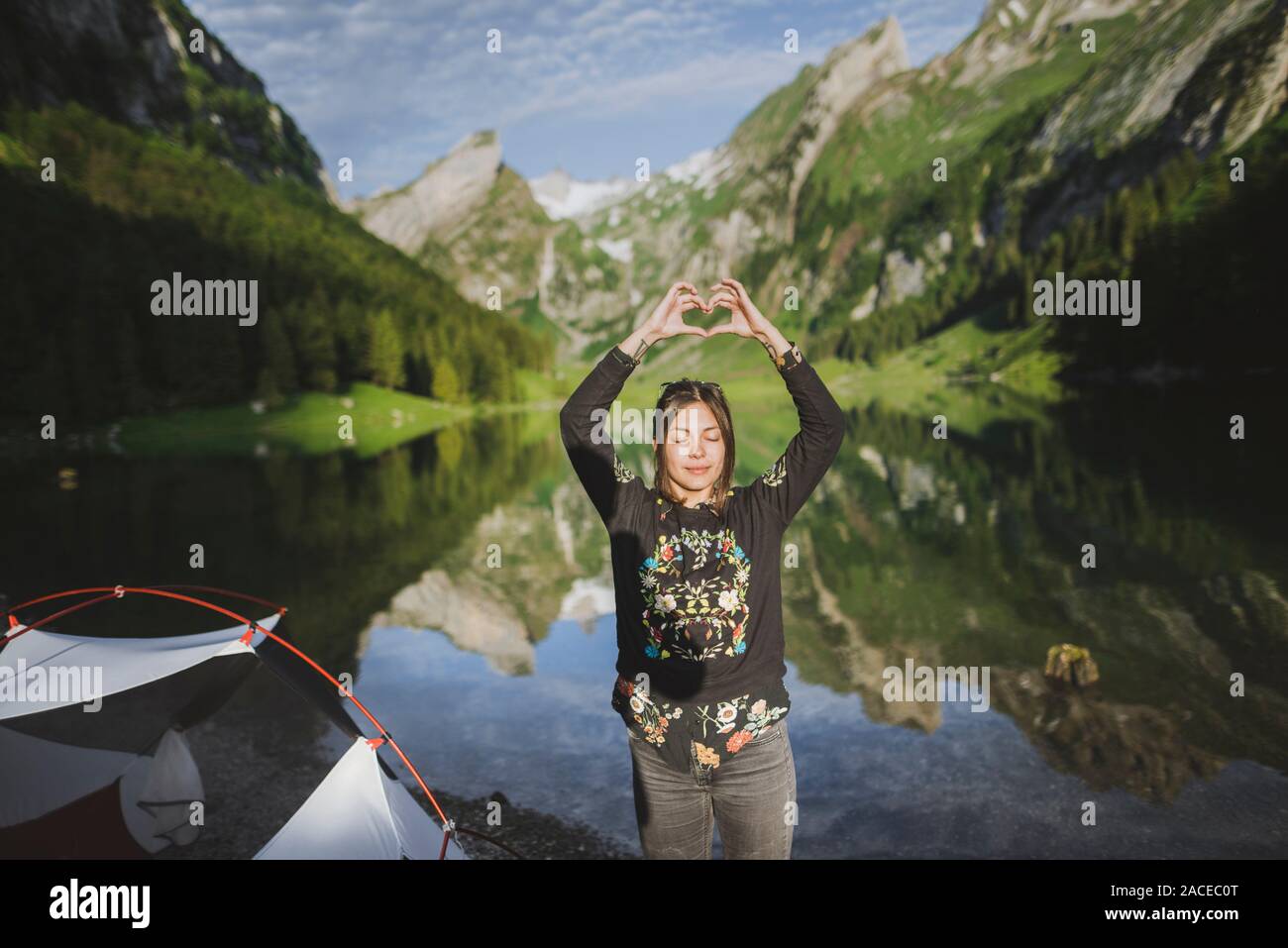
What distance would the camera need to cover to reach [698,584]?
4590 millimetres

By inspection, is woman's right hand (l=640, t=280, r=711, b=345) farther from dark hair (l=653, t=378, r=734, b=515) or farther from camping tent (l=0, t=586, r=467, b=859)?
camping tent (l=0, t=586, r=467, b=859)

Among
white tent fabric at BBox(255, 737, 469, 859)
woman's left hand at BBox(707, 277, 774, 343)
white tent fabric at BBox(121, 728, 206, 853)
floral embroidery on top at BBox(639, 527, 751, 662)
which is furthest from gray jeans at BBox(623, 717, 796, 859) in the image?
white tent fabric at BBox(121, 728, 206, 853)

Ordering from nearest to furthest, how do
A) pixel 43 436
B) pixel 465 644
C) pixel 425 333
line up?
pixel 465 644 → pixel 43 436 → pixel 425 333

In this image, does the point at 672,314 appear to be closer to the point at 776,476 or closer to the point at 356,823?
the point at 776,476

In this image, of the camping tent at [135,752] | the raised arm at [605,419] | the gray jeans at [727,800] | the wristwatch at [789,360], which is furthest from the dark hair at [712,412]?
the camping tent at [135,752]

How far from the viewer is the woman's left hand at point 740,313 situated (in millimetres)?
4680

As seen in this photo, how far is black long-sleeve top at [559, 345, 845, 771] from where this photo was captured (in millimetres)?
4570

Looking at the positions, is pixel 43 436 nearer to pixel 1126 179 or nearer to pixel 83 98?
pixel 83 98

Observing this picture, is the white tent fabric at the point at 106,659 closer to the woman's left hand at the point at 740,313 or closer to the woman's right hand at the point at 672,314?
the woman's right hand at the point at 672,314

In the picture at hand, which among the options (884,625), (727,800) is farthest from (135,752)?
(884,625)

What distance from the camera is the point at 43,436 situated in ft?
231
